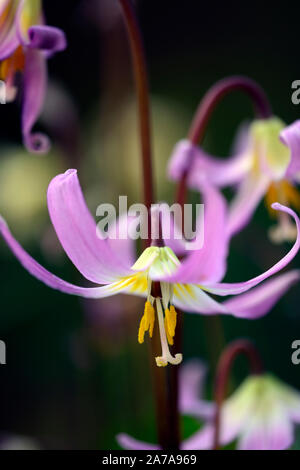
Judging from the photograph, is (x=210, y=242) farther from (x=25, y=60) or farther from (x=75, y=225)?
(x=25, y=60)

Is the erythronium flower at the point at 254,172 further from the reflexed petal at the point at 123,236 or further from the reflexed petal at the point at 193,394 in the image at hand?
the reflexed petal at the point at 193,394

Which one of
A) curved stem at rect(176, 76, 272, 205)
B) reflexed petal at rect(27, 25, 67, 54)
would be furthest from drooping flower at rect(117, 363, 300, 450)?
reflexed petal at rect(27, 25, 67, 54)

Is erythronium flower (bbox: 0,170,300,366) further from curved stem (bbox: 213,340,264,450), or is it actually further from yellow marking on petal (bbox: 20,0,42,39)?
yellow marking on petal (bbox: 20,0,42,39)

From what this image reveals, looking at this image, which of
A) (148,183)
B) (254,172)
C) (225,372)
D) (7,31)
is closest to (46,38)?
(7,31)

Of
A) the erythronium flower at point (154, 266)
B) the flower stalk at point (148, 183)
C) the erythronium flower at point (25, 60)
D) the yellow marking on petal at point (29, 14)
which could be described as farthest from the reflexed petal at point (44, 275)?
the yellow marking on petal at point (29, 14)

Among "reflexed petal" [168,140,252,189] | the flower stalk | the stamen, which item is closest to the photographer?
the stamen

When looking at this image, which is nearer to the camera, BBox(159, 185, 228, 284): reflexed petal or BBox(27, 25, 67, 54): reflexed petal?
→ BBox(159, 185, 228, 284): reflexed petal
